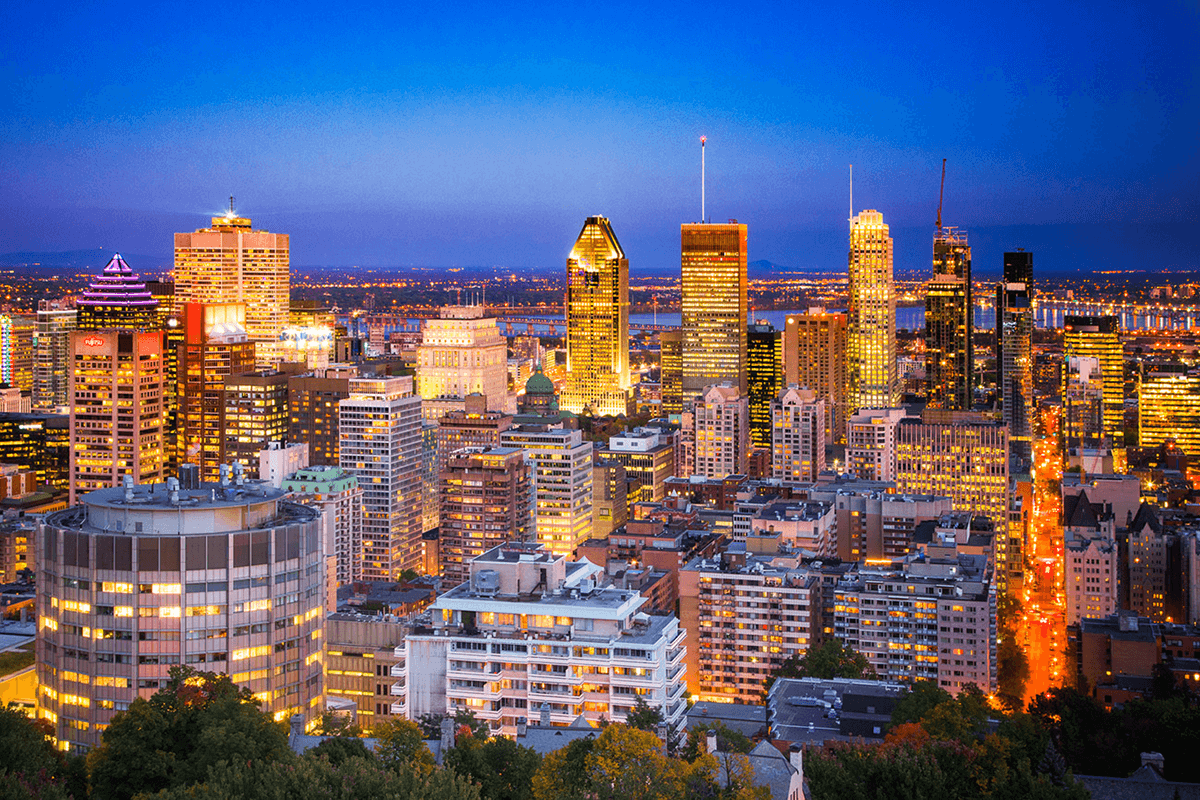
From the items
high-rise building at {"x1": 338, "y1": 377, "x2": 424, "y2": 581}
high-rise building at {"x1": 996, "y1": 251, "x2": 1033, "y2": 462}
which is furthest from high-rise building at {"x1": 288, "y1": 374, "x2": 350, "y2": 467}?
high-rise building at {"x1": 996, "y1": 251, "x2": 1033, "y2": 462}

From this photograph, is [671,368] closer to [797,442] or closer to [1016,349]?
[1016,349]

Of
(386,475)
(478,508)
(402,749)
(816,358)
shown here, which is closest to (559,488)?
(478,508)

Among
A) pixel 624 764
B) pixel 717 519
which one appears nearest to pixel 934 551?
pixel 717 519

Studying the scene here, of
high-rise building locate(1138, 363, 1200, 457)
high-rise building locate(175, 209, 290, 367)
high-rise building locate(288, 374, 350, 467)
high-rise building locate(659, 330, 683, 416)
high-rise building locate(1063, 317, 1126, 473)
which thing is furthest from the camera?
high-rise building locate(175, 209, 290, 367)

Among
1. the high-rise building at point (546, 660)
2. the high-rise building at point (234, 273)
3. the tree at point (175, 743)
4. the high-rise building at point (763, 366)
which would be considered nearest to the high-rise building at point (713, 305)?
the high-rise building at point (763, 366)

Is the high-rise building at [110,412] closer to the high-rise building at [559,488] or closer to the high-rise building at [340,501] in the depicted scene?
the high-rise building at [340,501]

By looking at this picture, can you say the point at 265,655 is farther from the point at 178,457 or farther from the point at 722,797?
the point at 178,457

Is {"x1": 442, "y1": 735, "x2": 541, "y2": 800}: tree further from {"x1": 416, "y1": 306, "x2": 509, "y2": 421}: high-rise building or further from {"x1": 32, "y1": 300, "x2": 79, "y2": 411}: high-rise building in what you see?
{"x1": 32, "y1": 300, "x2": 79, "y2": 411}: high-rise building
